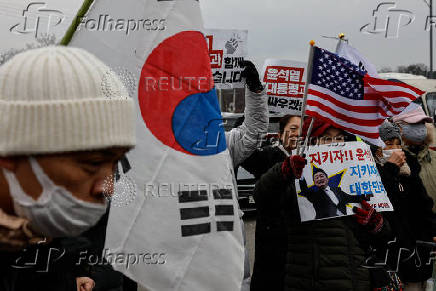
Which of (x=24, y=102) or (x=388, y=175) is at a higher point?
(x=24, y=102)

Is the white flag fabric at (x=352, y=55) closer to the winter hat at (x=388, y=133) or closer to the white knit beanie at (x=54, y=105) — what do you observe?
the winter hat at (x=388, y=133)

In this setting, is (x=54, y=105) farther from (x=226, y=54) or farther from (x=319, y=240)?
(x=226, y=54)

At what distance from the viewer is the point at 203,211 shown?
244cm

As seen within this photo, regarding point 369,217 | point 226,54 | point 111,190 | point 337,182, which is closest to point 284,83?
point 226,54

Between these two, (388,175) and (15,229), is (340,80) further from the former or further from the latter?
(15,229)

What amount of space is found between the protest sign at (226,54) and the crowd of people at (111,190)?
187cm

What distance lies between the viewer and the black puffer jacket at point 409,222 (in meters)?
4.05

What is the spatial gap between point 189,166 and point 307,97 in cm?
129

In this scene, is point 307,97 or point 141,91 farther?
point 307,97

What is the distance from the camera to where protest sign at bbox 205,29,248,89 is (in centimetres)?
587

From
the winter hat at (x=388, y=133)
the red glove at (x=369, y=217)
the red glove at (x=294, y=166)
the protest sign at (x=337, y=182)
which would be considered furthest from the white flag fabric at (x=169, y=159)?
the winter hat at (x=388, y=133)

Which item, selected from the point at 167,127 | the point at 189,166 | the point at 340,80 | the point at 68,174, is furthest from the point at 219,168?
the point at 340,80

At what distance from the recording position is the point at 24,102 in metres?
1.38

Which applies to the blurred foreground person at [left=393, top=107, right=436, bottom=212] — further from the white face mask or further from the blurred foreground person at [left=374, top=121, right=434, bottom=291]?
the white face mask
